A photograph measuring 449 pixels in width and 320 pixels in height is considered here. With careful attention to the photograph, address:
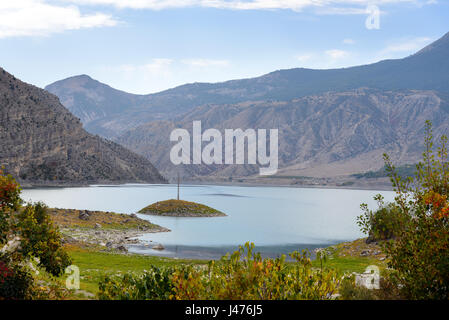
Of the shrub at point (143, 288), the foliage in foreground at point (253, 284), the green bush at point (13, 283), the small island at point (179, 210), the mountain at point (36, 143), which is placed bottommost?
the small island at point (179, 210)

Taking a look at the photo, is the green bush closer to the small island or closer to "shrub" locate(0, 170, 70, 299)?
"shrub" locate(0, 170, 70, 299)

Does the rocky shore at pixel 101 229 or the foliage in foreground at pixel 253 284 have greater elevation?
the foliage in foreground at pixel 253 284

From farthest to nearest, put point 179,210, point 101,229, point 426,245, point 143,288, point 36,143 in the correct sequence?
point 36,143 < point 179,210 < point 101,229 < point 426,245 < point 143,288

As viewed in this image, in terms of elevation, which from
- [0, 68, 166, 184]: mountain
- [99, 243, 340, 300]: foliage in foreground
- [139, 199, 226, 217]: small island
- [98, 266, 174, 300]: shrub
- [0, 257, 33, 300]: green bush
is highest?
[0, 68, 166, 184]: mountain

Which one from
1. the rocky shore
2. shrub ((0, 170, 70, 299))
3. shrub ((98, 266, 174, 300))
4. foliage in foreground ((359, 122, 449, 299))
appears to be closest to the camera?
shrub ((98, 266, 174, 300))

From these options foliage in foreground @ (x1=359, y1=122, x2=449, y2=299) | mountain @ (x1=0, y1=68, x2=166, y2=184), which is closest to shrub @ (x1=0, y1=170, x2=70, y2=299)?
foliage in foreground @ (x1=359, y1=122, x2=449, y2=299)

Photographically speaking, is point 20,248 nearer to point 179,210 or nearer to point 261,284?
point 261,284

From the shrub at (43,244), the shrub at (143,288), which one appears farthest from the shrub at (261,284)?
the shrub at (43,244)

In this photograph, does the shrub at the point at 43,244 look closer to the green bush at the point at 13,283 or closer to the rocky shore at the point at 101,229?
the green bush at the point at 13,283

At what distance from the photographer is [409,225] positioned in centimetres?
1246

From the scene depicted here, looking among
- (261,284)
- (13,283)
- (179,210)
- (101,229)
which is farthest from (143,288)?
(179,210)

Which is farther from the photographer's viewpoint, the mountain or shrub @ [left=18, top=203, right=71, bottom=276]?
the mountain

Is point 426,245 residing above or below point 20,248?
above

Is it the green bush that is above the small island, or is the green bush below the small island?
above
